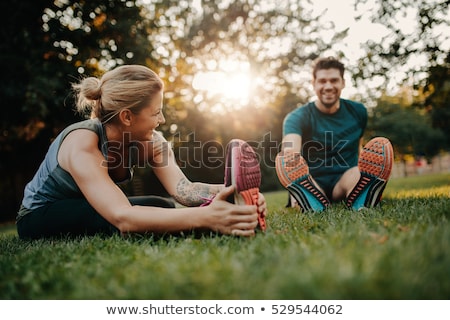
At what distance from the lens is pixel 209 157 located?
54.1 ft

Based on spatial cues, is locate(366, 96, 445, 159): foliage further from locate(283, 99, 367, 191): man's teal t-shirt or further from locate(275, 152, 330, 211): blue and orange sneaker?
locate(275, 152, 330, 211): blue and orange sneaker

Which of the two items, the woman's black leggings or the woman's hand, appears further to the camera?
the woman's black leggings

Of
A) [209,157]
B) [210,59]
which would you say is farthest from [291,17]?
[209,157]

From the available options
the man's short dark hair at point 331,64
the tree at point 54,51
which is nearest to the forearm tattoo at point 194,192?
the man's short dark hair at point 331,64

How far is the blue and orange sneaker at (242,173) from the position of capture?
1878 millimetres

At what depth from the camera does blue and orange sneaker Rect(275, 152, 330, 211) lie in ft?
9.61

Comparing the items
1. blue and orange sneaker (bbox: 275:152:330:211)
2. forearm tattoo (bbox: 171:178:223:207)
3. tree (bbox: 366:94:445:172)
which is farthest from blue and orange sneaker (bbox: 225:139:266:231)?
tree (bbox: 366:94:445:172)

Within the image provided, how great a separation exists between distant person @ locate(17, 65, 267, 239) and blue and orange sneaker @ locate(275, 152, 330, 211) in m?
0.61

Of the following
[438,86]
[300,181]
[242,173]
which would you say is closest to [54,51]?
[438,86]

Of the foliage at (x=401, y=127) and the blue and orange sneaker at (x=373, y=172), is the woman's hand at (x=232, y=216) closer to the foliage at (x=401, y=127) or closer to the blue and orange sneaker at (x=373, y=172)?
the blue and orange sneaker at (x=373, y=172)

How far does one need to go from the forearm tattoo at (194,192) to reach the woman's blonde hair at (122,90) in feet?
2.43

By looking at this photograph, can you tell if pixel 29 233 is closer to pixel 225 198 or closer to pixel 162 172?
pixel 162 172

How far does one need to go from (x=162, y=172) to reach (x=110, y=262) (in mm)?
1504

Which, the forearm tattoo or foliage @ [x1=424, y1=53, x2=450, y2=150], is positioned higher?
foliage @ [x1=424, y1=53, x2=450, y2=150]
